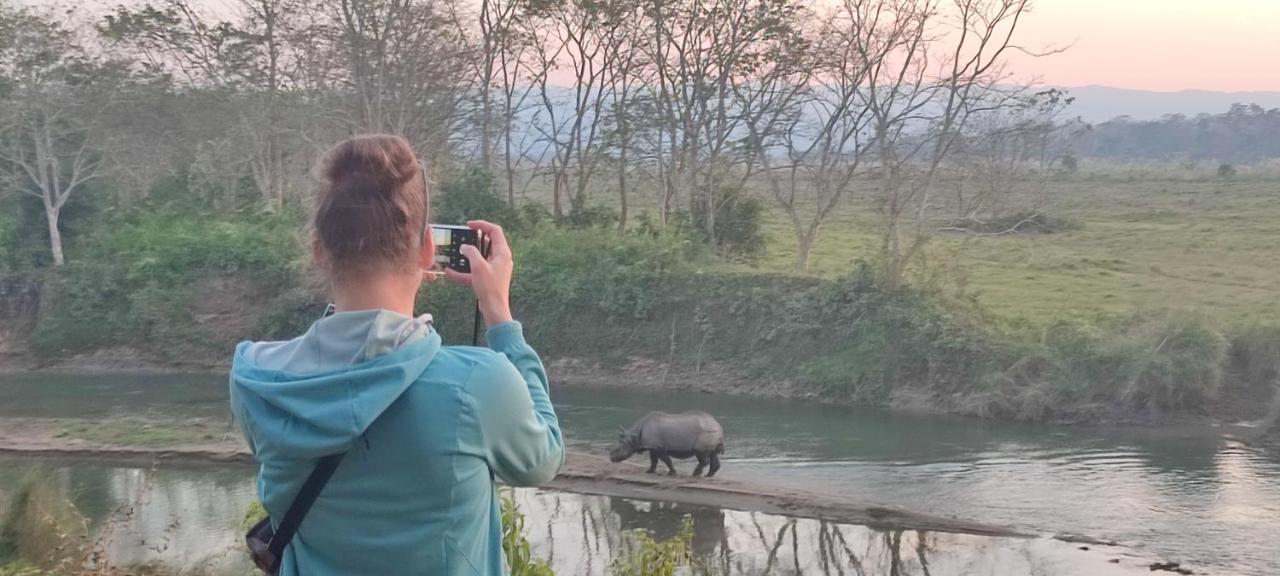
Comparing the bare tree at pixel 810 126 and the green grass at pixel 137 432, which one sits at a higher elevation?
the bare tree at pixel 810 126

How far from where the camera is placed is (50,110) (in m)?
23.9

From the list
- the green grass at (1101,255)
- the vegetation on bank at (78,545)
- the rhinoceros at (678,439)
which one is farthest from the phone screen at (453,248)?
the green grass at (1101,255)

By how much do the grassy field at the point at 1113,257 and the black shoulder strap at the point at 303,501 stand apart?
1768cm

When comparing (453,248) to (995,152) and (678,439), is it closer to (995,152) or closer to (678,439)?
(678,439)

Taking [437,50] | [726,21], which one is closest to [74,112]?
[437,50]

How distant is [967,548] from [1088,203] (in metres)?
23.6

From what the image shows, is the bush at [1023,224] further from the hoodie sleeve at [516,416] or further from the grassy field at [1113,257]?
the hoodie sleeve at [516,416]

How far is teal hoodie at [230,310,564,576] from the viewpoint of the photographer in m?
1.68

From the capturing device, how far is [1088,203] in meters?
32.3

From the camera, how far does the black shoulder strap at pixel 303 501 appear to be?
68.0 inches

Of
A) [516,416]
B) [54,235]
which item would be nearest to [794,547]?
[516,416]

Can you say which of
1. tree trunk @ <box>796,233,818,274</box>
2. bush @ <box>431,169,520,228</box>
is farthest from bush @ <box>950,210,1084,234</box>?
bush @ <box>431,169,520,228</box>

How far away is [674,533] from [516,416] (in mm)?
9989

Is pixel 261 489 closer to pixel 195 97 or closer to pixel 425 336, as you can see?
pixel 425 336
